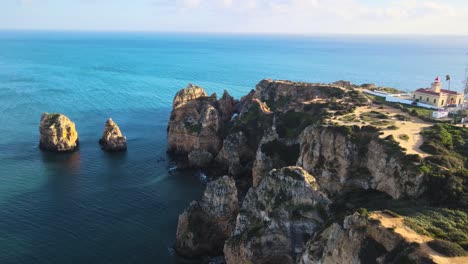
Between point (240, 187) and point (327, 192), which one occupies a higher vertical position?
point (327, 192)

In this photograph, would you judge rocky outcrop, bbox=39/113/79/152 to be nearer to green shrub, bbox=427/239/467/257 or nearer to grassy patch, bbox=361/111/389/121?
grassy patch, bbox=361/111/389/121

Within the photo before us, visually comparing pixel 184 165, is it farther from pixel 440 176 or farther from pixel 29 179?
pixel 440 176

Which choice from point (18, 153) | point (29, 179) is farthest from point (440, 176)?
point (18, 153)

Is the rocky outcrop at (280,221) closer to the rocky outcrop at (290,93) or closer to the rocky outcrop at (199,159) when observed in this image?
the rocky outcrop at (199,159)

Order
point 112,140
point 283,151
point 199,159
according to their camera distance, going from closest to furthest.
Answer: point 283,151 < point 199,159 < point 112,140

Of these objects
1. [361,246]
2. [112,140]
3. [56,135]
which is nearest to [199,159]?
[112,140]

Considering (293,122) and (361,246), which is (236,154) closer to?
(293,122)

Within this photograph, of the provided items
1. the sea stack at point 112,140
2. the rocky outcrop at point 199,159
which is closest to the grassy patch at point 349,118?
the rocky outcrop at point 199,159
